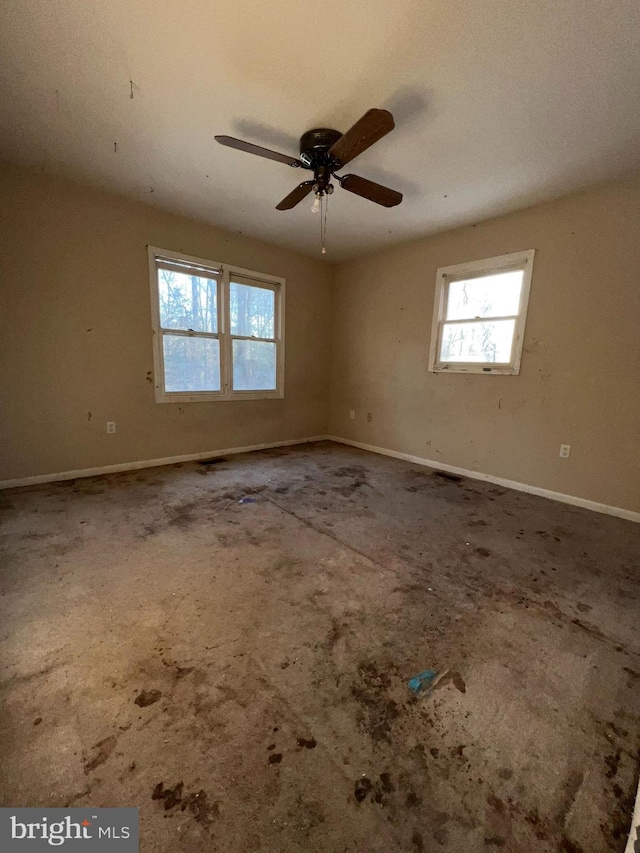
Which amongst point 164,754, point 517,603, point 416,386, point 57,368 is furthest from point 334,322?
point 164,754

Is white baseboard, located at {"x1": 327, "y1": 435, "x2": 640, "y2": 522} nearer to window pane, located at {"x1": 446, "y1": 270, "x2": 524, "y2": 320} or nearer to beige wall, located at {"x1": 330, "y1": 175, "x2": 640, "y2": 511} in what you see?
beige wall, located at {"x1": 330, "y1": 175, "x2": 640, "y2": 511}

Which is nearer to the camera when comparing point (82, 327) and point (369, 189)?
point (369, 189)

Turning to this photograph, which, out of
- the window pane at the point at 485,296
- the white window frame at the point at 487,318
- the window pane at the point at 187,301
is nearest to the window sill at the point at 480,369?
the white window frame at the point at 487,318

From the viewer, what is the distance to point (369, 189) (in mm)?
2195

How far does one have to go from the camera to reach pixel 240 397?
4215 mm

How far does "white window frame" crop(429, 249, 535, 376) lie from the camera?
313 cm

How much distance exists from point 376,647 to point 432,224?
3807 millimetres

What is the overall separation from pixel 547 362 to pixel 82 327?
4312 millimetres

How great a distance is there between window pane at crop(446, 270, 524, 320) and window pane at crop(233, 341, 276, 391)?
226 cm

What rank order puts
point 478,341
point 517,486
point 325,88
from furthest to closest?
point 478,341 → point 517,486 → point 325,88

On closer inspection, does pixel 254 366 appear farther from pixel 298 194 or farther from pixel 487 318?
pixel 487 318

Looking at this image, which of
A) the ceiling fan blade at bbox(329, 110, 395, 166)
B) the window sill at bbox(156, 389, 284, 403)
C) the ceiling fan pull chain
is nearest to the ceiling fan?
the ceiling fan blade at bbox(329, 110, 395, 166)

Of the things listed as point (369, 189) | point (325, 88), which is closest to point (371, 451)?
point (369, 189)

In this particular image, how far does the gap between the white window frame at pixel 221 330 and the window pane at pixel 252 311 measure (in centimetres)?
6
